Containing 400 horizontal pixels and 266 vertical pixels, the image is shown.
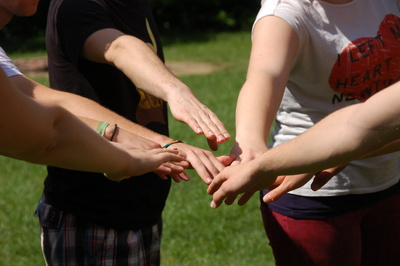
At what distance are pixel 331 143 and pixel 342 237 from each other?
0.85m

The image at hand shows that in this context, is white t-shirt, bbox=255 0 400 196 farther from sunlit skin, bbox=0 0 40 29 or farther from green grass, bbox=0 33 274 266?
green grass, bbox=0 33 274 266

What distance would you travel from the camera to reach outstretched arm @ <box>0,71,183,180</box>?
5.59 ft

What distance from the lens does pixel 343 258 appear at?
2961 millimetres

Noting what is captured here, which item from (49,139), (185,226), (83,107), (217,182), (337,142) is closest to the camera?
(49,139)

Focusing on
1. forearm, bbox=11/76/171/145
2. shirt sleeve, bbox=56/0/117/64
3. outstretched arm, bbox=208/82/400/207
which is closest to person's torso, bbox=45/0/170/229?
shirt sleeve, bbox=56/0/117/64

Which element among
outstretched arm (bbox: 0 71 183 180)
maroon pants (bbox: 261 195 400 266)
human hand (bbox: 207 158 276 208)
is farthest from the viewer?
maroon pants (bbox: 261 195 400 266)

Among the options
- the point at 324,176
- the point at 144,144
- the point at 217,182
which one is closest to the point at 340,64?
the point at 324,176

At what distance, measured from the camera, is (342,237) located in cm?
294

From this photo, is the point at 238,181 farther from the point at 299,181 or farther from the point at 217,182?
the point at 299,181

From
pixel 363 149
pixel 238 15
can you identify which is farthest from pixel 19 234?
pixel 238 15

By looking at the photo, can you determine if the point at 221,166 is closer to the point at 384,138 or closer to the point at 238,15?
the point at 384,138

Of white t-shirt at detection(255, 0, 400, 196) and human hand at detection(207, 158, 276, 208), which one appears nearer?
human hand at detection(207, 158, 276, 208)

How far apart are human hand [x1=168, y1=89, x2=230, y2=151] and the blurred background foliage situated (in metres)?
16.9

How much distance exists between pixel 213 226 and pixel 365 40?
2.96 meters
